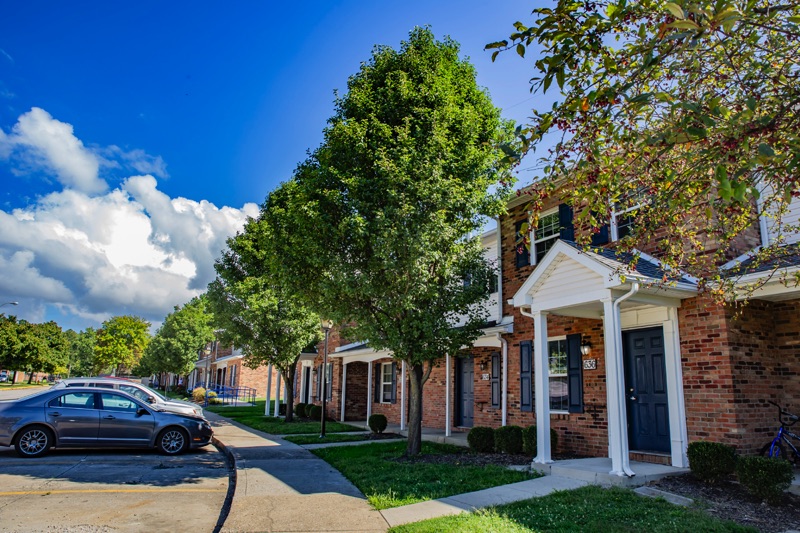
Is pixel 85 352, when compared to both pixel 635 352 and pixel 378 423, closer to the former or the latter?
pixel 378 423

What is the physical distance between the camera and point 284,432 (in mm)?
17156

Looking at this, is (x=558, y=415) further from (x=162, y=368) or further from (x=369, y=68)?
(x=162, y=368)

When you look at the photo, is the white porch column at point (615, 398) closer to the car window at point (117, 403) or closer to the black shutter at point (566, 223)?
the black shutter at point (566, 223)

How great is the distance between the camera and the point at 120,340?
6425cm

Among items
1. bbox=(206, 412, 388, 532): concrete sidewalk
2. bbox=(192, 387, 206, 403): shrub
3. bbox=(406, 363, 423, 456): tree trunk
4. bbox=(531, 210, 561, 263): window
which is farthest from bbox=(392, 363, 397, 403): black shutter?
bbox=(192, 387, 206, 403): shrub

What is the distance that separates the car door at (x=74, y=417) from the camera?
11.3 meters

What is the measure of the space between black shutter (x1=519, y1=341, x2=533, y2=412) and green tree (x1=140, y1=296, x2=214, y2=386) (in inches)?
1380

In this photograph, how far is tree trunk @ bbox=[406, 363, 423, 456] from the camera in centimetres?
1135

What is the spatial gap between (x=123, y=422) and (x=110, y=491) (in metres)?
3.96

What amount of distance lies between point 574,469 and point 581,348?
3.09 metres

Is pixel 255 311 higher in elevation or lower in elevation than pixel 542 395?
higher

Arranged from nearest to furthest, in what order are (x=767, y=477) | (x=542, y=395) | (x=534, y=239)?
1. (x=767, y=477)
2. (x=542, y=395)
3. (x=534, y=239)

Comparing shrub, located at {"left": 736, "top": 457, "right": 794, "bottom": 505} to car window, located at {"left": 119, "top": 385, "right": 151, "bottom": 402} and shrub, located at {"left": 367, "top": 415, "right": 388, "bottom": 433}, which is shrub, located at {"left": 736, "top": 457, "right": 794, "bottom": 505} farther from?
car window, located at {"left": 119, "top": 385, "right": 151, "bottom": 402}

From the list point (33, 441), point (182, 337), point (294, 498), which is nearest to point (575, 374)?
point (294, 498)
